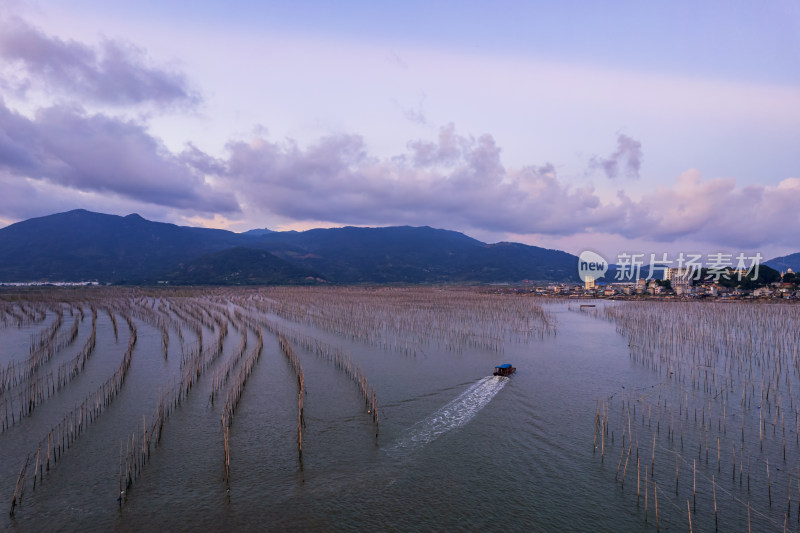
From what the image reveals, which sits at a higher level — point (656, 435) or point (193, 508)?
point (656, 435)

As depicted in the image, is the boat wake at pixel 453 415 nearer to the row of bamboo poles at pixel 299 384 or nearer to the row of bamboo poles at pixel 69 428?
the row of bamboo poles at pixel 299 384

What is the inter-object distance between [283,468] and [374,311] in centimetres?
4078

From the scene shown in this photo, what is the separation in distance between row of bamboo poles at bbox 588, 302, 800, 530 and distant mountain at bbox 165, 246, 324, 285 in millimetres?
138385

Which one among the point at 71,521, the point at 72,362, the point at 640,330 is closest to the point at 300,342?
the point at 72,362

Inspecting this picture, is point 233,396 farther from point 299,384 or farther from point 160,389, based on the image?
point 160,389

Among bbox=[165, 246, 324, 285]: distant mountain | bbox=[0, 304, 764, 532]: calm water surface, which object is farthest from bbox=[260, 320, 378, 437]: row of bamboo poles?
bbox=[165, 246, 324, 285]: distant mountain

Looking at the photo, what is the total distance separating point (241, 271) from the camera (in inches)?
6727

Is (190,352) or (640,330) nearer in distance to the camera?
(190,352)

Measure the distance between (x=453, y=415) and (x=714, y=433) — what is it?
9198mm

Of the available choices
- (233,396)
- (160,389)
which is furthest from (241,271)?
(233,396)

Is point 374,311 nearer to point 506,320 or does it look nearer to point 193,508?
point 506,320

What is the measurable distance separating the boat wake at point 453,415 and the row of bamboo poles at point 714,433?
4.69 metres

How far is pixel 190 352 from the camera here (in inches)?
1117

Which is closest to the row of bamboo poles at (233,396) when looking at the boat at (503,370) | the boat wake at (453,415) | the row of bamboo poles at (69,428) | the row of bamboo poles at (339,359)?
the row of bamboo poles at (339,359)
